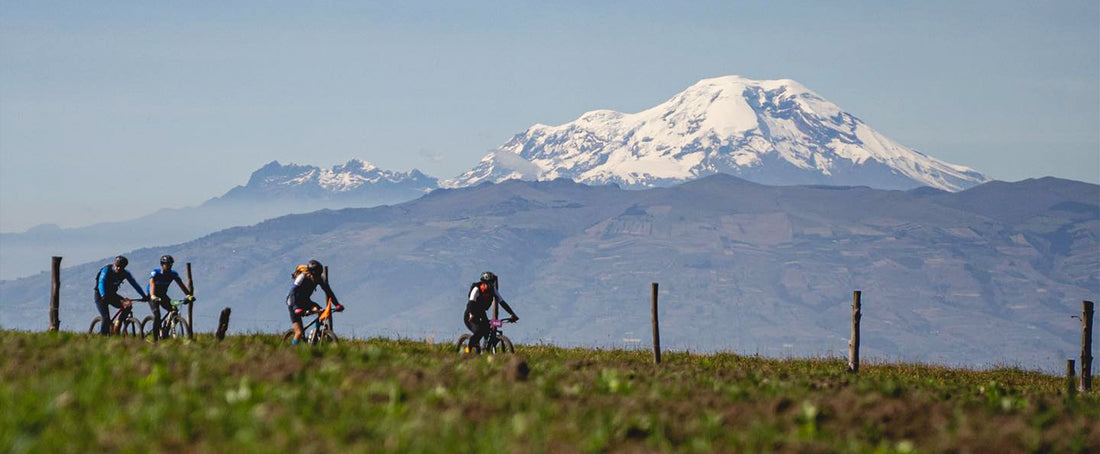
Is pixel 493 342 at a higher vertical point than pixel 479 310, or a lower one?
lower

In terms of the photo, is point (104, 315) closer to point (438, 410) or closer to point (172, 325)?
point (172, 325)

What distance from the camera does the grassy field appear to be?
35.8ft

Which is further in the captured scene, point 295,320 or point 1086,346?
point 1086,346

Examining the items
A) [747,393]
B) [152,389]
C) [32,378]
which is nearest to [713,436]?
[747,393]

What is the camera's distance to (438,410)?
503 inches

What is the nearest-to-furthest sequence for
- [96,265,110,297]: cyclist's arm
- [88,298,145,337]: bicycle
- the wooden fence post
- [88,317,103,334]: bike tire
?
[96,265,110,297]: cyclist's arm
[88,298,145,337]: bicycle
[88,317,103,334]: bike tire
the wooden fence post

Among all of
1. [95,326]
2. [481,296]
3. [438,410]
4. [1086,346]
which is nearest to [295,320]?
[481,296]

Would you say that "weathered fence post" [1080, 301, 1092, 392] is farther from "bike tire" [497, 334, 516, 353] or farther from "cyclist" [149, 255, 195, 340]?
"cyclist" [149, 255, 195, 340]

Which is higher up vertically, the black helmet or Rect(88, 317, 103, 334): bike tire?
the black helmet

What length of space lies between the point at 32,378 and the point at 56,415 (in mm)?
2514

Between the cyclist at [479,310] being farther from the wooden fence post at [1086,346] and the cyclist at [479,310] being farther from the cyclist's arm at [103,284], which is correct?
the wooden fence post at [1086,346]

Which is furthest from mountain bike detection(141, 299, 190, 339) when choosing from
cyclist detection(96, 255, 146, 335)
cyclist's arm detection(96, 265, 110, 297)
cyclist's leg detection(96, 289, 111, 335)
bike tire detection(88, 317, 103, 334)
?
bike tire detection(88, 317, 103, 334)

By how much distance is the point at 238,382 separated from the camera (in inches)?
551

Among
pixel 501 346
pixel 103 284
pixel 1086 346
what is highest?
pixel 103 284
